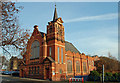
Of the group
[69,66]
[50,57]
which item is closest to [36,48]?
[50,57]

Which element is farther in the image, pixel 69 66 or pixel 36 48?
pixel 69 66

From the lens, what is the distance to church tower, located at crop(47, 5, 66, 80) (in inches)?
1355

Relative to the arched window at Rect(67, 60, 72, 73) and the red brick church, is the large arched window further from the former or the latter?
the arched window at Rect(67, 60, 72, 73)

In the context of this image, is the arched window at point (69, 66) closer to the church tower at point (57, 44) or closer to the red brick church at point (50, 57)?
the red brick church at point (50, 57)

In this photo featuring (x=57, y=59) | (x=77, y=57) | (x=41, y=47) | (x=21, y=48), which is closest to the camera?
(x=21, y=48)

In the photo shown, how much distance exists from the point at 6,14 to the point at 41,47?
93.6 ft

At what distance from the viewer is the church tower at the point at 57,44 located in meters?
34.4

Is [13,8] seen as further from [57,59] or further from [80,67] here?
[80,67]

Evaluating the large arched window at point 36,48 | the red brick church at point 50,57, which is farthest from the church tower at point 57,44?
the large arched window at point 36,48

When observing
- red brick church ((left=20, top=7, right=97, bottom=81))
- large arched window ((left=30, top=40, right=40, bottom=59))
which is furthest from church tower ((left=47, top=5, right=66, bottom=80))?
large arched window ((left=30, top=40, right=40, bottom=59))

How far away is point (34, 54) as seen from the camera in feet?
131

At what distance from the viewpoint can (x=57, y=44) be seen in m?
35.2

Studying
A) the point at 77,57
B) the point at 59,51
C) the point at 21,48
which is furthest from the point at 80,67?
the point at 21,48

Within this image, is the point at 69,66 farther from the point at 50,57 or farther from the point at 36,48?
the point at 36,48
